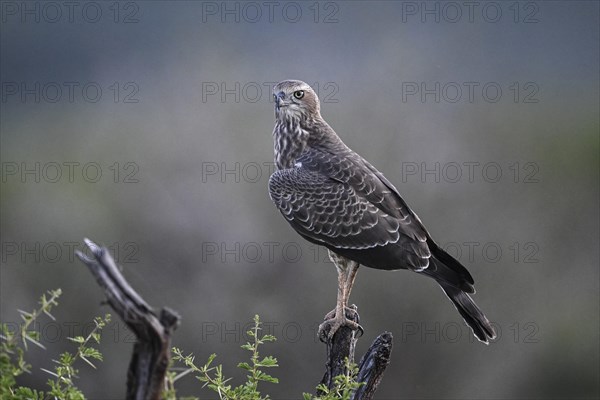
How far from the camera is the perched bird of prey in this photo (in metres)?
3.04

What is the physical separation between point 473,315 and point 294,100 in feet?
4.14

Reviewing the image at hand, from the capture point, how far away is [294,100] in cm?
346

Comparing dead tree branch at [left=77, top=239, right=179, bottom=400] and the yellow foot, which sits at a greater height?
the yellow foot

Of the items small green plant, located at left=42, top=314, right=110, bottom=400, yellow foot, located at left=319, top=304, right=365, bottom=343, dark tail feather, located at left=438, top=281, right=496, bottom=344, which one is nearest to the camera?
small green plant, located at left=42, top=314, right=110, bottom=400

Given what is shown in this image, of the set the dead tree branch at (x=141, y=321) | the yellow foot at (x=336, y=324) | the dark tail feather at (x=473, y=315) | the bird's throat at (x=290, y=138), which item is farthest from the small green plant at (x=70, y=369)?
the bird's throat at (x=290, y=138)

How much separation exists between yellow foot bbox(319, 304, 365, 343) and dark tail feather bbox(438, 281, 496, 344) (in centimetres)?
44

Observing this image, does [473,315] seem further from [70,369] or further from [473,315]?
[70,369]

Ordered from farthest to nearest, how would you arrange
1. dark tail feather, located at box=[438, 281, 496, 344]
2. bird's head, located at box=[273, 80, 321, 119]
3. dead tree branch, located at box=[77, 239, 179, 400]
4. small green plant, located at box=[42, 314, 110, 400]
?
bird's head, located at box=[273, 80, 321, 119], dark tail feather, located at box=[438, 281, 496, 344], small green plant, located at box=[42, 314, 110, 400], dead tree branch, located at box=[77, 239, 179, 400]

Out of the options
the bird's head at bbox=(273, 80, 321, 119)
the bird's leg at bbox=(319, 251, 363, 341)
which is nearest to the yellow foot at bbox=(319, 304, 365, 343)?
the bird's leg at bbox=(319, 251, 363, 341)

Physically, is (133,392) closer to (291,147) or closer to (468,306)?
(468,306)

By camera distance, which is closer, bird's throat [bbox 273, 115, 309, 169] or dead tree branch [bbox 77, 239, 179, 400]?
dead tree branch [bbox 77, 239, 179, 400]

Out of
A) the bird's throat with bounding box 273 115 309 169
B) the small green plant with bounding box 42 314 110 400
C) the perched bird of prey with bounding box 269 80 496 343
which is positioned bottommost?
the small green plant with bounding box 42 314 110 400

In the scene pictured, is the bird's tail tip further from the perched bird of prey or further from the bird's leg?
the bird's leg

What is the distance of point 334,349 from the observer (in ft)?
10.3
